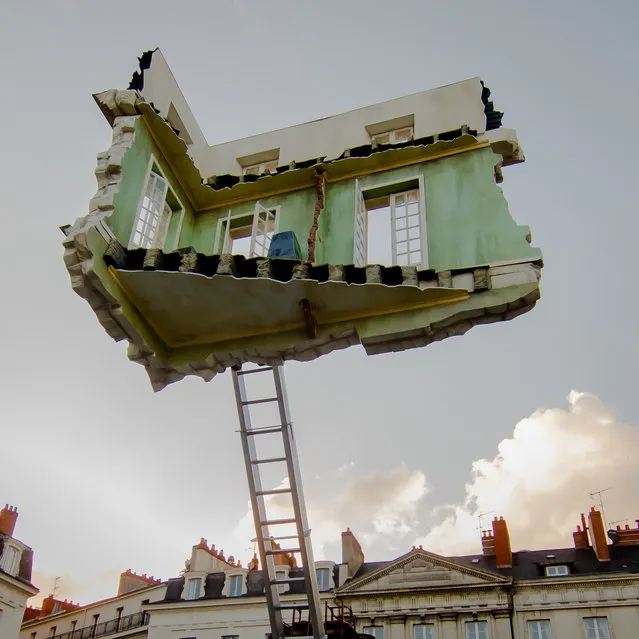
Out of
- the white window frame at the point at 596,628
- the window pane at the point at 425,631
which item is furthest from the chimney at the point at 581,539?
the window pane at the point at 425,631

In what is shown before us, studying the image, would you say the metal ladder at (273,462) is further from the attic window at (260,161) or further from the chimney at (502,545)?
the chimney at (502,545)

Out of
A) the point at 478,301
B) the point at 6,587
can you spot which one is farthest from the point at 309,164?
the point at 6,587

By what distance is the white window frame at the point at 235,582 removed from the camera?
39.1 metres

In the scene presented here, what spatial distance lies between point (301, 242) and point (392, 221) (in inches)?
72.7

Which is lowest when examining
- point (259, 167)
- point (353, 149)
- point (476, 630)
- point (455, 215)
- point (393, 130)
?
point (476, 630)

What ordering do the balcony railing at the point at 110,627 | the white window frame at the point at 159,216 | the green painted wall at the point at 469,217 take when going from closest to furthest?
the green painted wall at the point at 469,217 < the white window frame at the point at 159,216 < the balcony railing at the point at 110,627

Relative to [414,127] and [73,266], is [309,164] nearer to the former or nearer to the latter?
[414,127]

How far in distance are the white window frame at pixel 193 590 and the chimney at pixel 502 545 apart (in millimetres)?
15224

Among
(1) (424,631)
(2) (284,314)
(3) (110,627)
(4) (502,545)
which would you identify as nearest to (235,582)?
(3) (110,627)

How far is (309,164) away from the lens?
54.5 feet

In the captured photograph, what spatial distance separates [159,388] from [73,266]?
297 cm

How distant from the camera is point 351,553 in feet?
129

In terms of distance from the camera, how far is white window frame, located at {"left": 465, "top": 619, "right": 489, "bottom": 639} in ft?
111

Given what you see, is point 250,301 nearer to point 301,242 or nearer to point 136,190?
point 301,242
